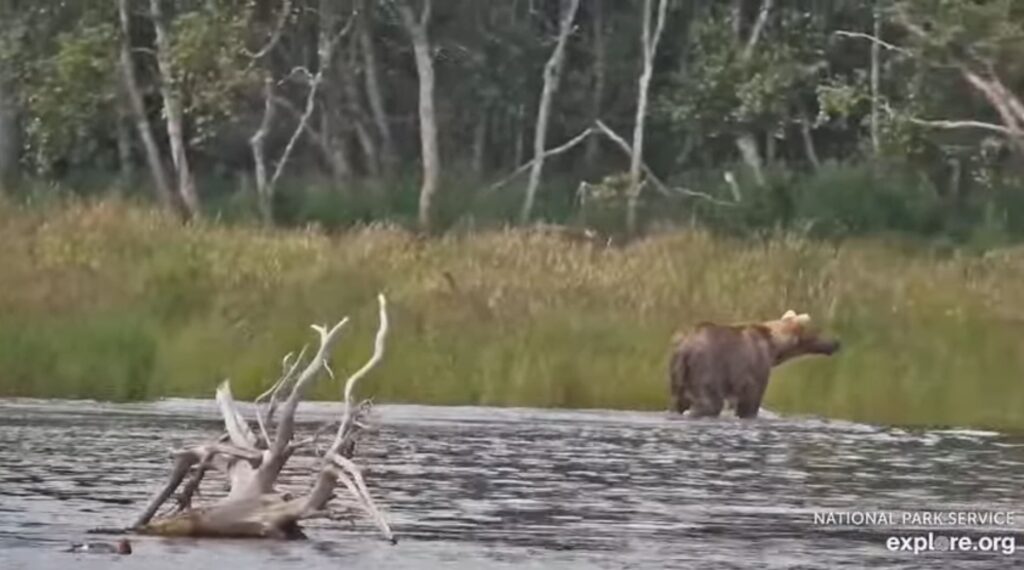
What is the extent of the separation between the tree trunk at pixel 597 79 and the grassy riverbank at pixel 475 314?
16022 millimetres

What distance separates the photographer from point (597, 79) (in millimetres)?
45031

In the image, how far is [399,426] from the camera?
21.2 metres

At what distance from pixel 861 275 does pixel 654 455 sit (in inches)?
354

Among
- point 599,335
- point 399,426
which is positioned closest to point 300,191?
point 599,335

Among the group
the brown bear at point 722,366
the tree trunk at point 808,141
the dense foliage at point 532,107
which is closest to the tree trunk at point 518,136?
the dense foliage at point 532,107

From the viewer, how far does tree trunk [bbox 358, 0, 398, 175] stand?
141 feet

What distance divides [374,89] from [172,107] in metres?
5.51

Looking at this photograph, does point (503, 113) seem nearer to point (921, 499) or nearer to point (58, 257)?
point (58, 257)

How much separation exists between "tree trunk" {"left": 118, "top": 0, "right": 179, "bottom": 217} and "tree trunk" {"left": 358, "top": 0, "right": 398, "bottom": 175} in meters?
3.39

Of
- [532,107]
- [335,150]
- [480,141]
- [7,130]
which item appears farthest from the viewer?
[532,107]

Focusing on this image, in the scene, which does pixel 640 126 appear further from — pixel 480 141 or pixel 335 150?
pixel 480 141

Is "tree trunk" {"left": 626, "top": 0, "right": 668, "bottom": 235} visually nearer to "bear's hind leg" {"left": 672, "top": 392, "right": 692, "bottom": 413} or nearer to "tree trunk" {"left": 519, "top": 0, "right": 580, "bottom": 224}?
"tree trunk" {"left": 519, "top": 0, "right": 580, "bottom": 224}

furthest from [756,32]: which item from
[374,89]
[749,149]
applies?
[374,89]

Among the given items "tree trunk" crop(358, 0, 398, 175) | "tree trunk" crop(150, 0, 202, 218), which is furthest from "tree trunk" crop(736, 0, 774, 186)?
"tree trunk" crop(150, 0, 202, 218)
